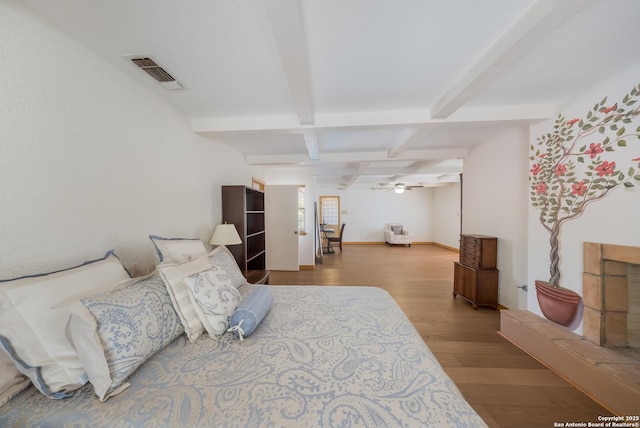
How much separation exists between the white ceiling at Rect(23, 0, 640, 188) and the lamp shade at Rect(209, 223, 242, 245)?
1.12 meters

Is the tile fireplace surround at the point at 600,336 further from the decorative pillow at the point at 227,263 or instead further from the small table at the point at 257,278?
the small table at the point at 257,278

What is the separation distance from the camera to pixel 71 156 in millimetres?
1263

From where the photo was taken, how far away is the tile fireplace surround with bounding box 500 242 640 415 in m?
1.50

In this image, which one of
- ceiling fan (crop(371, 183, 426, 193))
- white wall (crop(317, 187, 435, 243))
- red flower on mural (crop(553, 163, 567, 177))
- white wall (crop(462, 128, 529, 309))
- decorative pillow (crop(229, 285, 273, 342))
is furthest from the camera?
white wall (crop(317, 187, 435, 243))

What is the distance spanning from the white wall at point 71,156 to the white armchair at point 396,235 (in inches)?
275

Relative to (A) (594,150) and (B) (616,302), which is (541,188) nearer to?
(A) (594,150)

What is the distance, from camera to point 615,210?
1.66 meters

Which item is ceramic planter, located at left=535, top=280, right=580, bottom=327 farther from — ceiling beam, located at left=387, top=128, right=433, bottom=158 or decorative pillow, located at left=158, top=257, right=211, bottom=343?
decorative pillow, located at left=158, top=257, right=211, bottom=343

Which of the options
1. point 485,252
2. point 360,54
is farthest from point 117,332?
point 485,252

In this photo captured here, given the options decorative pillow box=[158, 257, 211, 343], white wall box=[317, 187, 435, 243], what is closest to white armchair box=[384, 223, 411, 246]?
white wall box=[317, 187, 435, 243]

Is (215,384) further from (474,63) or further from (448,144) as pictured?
(448,144)

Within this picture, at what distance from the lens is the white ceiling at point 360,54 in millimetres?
1101

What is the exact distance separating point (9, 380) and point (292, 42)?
6.44 feet

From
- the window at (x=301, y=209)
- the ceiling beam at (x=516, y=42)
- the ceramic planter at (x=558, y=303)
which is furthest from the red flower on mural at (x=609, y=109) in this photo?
the window at (x=301, y=209)
